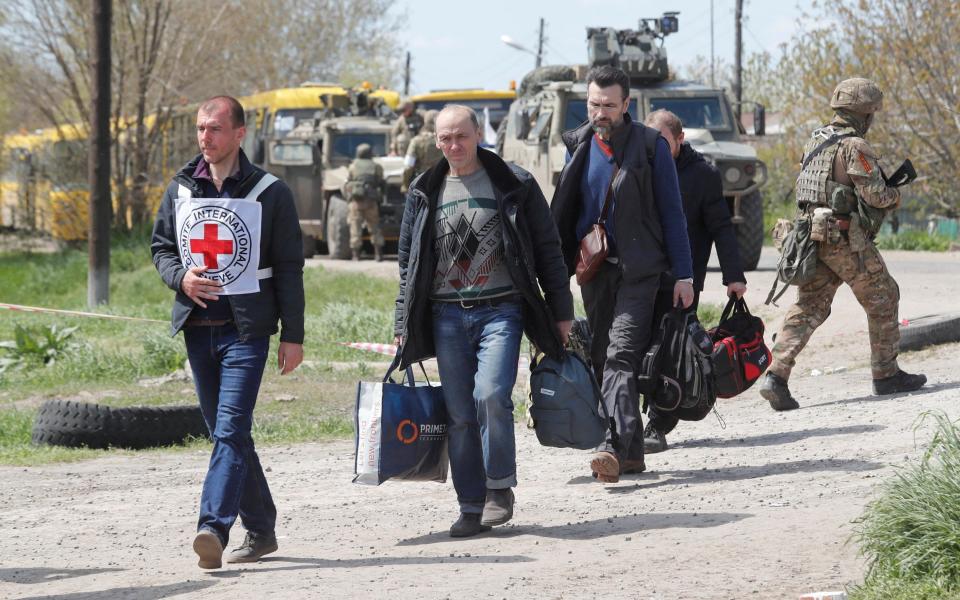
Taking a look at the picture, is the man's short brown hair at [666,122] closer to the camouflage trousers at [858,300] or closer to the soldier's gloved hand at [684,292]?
the soldier's gloved hand at [684,292]

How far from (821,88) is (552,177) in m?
10.5

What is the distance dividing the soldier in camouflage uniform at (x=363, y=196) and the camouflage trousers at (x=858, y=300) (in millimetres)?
12892

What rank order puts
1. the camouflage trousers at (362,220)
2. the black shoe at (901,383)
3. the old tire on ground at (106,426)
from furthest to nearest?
the camouflage trousers at (362,220)
the old tire on ground at (106,426)
the black shoe at (901,383)

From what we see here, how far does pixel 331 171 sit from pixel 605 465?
54.0 feet

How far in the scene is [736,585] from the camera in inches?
199

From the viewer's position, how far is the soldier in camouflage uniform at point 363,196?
21.4m

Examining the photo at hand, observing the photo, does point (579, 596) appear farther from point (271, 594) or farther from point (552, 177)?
point (552, 177)

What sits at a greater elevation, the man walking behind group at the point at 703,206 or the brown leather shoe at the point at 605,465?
the man walking behind group at the point at 703,206

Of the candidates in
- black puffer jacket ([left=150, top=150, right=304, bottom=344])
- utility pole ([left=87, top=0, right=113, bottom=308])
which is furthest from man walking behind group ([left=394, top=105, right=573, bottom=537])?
utility pole ([left=87, top=0, right=113, bottom=308])

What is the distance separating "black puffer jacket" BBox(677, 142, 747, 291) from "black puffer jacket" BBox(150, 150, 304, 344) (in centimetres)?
252

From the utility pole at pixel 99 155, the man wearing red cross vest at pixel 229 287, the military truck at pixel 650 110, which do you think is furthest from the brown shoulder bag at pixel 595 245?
the utility pole at pixel 99 155

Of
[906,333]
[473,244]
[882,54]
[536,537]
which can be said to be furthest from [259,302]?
[882,54]

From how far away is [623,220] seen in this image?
691 cm

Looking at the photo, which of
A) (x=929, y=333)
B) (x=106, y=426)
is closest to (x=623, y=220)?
(x=106, y=426)
